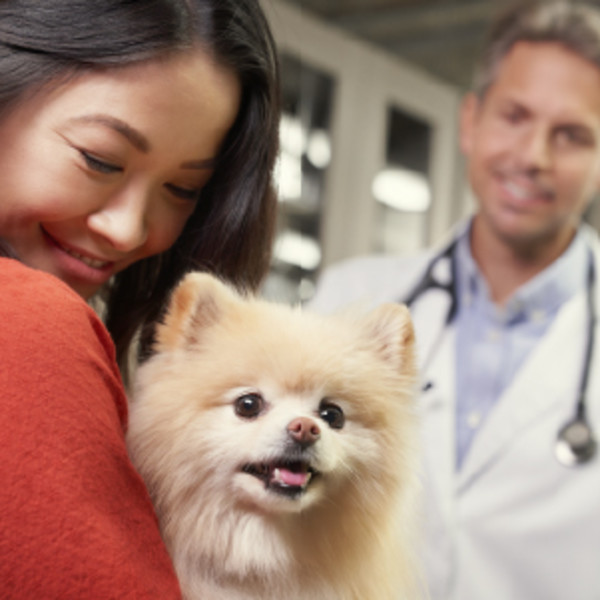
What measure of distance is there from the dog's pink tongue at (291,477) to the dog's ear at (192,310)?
0.21 m

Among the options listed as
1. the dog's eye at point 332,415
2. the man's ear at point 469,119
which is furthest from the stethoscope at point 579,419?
the dog's eye at point 332,415

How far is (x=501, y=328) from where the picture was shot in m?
2.00

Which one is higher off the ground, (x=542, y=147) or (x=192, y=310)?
(x=192, y=310)

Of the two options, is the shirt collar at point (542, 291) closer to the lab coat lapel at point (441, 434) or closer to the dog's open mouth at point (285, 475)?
the lab coat lapel at point (441, 434)

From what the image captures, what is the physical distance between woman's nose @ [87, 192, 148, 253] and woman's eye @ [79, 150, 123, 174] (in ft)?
0.13

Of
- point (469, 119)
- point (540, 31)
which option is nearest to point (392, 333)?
point (540, 31)

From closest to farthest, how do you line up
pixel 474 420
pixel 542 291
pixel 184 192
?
pixel 184 192, pixel 474 420, pixel 542 291

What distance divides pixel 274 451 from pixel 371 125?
299 cm

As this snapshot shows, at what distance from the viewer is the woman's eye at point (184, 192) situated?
98cm

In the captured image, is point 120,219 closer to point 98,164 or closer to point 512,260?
point 98,164

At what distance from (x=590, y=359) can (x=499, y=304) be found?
36 cm

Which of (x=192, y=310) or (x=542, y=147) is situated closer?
(x=192, y=310)

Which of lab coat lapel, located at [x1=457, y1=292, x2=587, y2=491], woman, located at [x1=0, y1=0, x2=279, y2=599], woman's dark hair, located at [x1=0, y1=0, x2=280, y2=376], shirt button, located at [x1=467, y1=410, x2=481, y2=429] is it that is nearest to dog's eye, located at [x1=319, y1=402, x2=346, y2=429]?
woman, located at [x1=0, y1=0, x2=279, y2=599]

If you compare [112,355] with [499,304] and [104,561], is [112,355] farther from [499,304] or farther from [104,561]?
[499,304]
